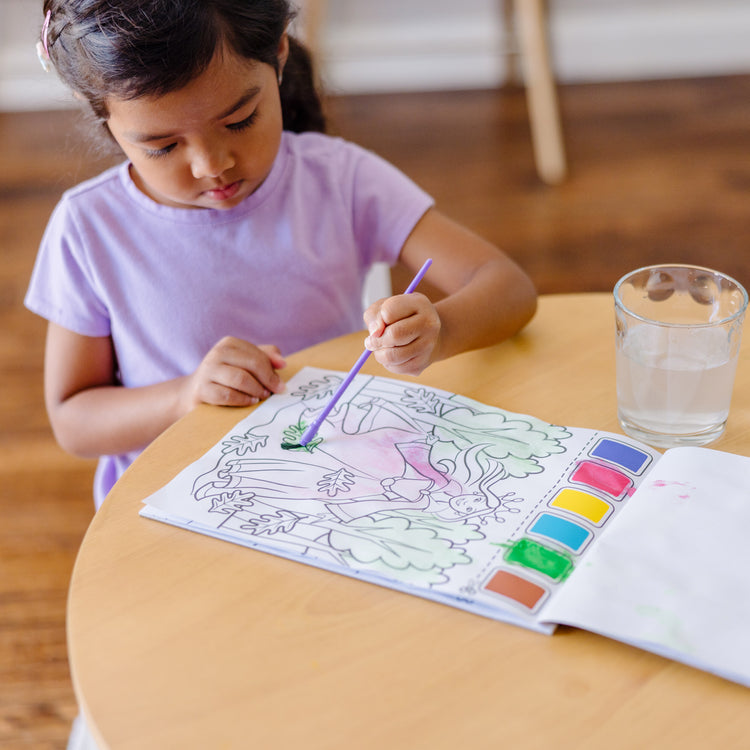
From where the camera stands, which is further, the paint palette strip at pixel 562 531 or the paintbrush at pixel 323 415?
the paintbrush at pixel 323 415

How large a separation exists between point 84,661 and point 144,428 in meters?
0.36

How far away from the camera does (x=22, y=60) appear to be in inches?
106

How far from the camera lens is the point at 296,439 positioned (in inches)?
28.5

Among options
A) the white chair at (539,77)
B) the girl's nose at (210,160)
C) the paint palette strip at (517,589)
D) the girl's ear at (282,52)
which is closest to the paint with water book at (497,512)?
the paint palette strip at (517,589)

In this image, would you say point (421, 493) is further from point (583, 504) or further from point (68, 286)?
point (68, 286)

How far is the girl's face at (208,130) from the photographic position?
0.79 metres

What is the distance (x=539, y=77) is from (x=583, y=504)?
182cm

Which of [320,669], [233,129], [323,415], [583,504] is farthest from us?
[233,129]

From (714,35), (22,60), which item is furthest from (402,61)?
(22,60)

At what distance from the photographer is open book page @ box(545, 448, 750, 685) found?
0.52m

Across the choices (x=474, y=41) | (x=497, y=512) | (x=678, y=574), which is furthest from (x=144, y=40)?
(x=474, y=41)

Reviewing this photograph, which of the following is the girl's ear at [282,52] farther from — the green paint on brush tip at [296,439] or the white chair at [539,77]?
the white chair at [539,77]

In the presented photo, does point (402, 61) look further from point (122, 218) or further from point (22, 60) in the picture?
point (122, 218)

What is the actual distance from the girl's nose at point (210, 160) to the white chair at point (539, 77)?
135cm
